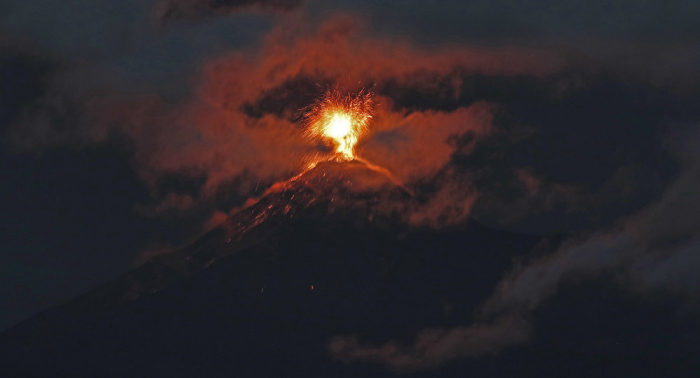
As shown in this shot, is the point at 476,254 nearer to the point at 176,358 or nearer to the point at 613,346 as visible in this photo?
the point at 613,346

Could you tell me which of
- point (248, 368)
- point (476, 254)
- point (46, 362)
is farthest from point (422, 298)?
point (46, 362)

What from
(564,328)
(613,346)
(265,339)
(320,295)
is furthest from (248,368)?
(613,346)

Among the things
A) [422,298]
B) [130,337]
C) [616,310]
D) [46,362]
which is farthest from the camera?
[616,310]

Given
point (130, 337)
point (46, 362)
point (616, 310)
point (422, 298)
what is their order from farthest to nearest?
point (616, 310) < point (422, 298) < point (130, 337) < point (46, 362)

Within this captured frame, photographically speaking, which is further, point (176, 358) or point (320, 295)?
point (320, 295)

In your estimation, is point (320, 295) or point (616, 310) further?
point (616, 310)

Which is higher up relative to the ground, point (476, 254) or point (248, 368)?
point (476, 254)

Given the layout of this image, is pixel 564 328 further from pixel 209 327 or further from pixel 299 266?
pixel 209 327

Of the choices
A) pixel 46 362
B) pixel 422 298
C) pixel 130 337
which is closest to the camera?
pixel 46 362

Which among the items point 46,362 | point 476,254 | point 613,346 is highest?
point 476,254
